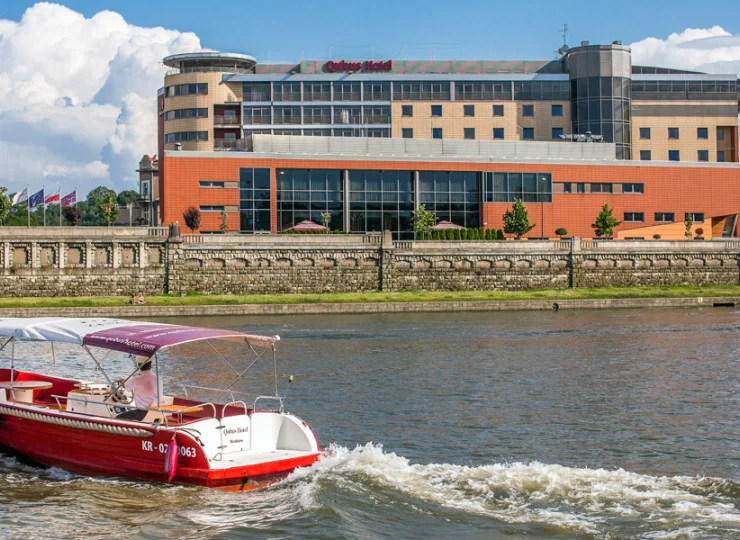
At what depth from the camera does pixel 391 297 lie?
62469 millimetres

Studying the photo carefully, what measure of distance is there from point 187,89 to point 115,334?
7755cm

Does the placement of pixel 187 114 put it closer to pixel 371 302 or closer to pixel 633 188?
pixel 371 302

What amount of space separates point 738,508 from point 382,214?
6608 cm

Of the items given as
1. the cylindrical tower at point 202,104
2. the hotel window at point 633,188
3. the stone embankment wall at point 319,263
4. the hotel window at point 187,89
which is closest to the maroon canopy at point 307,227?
the stone embankment wall at point 319,263

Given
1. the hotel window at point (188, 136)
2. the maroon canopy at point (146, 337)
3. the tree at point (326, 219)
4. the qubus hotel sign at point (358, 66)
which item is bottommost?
the maroon canopy at point (146, 337)

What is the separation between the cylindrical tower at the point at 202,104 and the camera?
93.8 metres

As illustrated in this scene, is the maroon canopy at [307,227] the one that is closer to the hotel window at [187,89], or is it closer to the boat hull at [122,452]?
the hotel window at [187,89]

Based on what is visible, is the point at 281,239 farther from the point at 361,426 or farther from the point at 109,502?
the point at 109,502

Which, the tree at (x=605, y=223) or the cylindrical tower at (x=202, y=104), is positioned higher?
the cylindrical tower at (x=202, y=104)

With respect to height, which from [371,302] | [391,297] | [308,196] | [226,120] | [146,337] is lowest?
[371,302]

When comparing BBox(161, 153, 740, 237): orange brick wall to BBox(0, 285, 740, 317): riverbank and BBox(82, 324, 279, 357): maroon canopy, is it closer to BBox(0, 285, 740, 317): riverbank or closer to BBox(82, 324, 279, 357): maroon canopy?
BBox(0, 285, 740, 317): riverbank

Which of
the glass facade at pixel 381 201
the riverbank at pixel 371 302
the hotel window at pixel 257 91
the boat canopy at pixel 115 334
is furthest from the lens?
the hotel window at pixel 257 91

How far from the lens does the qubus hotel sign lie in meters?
96.8

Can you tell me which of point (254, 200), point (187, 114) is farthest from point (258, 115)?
point (254, 200)
